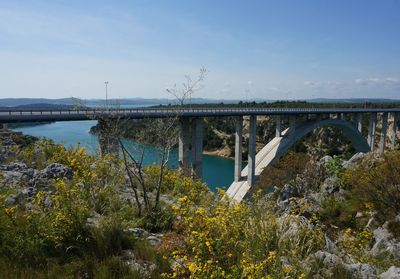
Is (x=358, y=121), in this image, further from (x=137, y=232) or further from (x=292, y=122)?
(x=137, y=232)

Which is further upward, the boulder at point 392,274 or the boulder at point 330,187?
the boulder at point 392,274

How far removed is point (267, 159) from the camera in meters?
41.4

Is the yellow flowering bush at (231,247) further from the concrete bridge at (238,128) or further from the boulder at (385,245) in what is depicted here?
the concrete bridge at (238,128)

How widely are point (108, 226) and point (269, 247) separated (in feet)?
6.87

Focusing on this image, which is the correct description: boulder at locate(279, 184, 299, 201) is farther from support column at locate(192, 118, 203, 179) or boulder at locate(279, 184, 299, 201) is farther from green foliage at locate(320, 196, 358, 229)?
support column at locate(192, 118, 203, 179)

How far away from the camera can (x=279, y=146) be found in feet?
141

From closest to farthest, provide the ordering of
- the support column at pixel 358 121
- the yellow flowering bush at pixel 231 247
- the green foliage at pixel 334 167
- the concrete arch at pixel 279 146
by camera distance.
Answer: the yellow flowering bush at pixel 231 247, the green foliage at pixel 334 167, the concrete arch at pixel 279 146, the support column at pixel 358 121

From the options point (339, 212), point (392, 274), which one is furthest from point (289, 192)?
point (392, 274)

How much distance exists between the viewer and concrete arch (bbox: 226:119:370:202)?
124 ft

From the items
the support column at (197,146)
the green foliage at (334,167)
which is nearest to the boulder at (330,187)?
the green foliage at (334,167)

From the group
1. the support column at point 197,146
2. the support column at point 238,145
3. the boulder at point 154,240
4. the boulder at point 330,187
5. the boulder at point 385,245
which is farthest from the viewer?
Answer: the support column at point 238,145

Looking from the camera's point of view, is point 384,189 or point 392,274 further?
point 384,189

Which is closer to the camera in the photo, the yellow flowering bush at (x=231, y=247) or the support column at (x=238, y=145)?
the yellow flowering bush at (x=231, y=247)

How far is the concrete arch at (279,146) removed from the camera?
37759 millimetres
